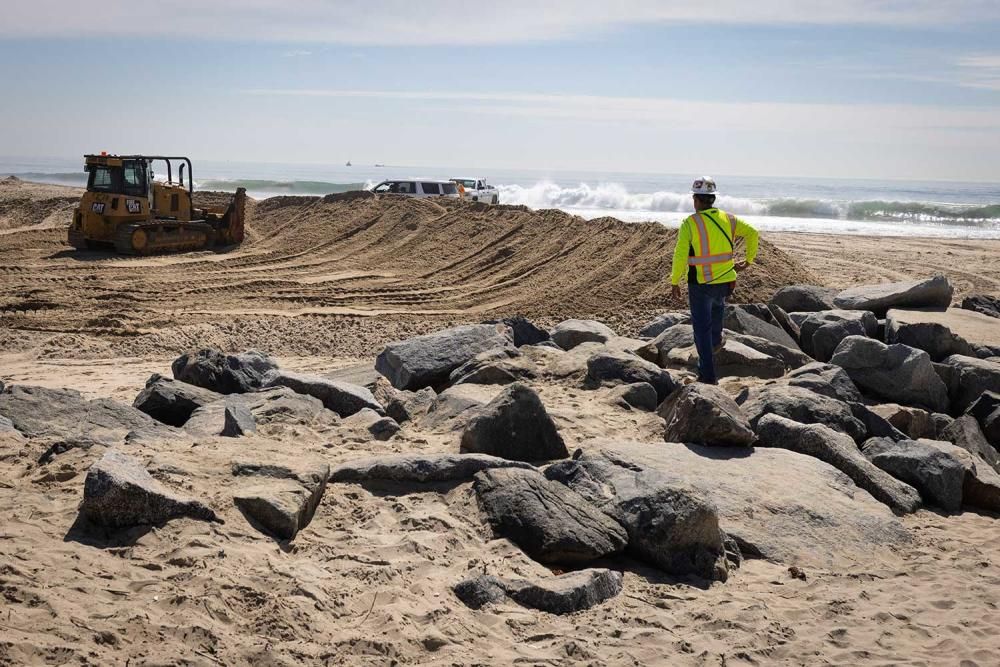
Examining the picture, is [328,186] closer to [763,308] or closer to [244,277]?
[244,277]

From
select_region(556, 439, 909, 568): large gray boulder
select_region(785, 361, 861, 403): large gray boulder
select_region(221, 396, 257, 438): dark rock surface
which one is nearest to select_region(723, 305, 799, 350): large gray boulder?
select_region(785, 361, 861, 403): large gray boulder

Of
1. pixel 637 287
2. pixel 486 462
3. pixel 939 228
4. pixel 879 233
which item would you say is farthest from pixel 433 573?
pixel 939 228

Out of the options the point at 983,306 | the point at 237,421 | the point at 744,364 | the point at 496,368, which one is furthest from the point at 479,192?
the point at 237,421

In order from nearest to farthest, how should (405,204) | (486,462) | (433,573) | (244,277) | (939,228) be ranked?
(433,573) → (486,462) → (244,277) → (405,204) → (939,228)

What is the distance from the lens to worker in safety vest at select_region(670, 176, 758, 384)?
7.96 m

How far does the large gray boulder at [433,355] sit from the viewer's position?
932 cm

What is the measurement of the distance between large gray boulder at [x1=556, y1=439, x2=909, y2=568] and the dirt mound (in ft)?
20.9

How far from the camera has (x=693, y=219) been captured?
8016 millimetres

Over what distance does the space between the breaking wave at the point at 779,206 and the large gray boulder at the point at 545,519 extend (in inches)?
1565

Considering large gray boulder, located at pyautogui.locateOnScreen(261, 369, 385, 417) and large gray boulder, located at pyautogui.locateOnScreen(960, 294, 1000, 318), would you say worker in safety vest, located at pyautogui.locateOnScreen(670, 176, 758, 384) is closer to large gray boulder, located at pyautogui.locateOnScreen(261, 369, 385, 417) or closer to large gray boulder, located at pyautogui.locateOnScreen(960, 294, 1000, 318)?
large gray boulder, located at pyautogui.locateOnScreen(261, 369, 385, 417)

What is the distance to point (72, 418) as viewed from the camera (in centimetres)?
695

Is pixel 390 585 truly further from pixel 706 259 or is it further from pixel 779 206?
pixel 779 206

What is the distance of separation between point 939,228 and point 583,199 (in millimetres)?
19252

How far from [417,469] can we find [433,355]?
3.63 m
